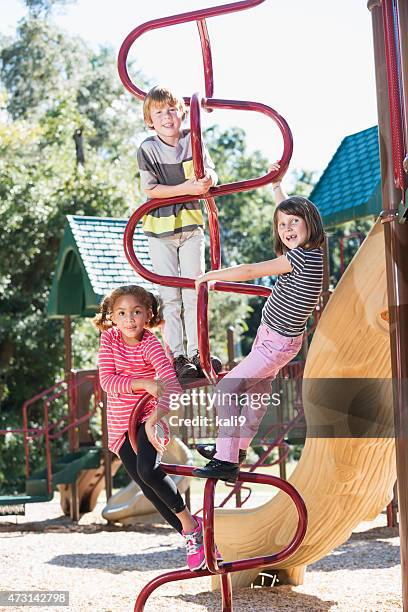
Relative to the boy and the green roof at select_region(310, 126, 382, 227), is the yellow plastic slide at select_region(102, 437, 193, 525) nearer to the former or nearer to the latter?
the green roof at select_region(310, 126, 382, 227)

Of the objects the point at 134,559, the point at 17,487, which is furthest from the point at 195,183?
the point at 17,487

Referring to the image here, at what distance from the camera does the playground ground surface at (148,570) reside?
22.0 feet

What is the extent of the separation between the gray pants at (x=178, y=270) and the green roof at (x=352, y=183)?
675 centimetres

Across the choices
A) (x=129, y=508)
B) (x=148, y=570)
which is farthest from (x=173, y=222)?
(x=129, y=508)

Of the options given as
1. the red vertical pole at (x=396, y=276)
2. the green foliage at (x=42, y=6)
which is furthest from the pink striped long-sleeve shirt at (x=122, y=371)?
→ the green foliage at (x=42, y=6)

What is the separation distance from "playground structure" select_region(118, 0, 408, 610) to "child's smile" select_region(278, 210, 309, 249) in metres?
0.20

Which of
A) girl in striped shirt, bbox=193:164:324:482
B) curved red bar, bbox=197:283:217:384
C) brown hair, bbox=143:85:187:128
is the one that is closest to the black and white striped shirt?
girl in striped shirt, bbox=193:164:324:482

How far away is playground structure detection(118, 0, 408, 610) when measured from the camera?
4.16 meters

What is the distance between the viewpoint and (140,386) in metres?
4.12

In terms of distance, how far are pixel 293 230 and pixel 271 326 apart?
0.43 metres

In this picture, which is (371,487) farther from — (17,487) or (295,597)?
(17,487)

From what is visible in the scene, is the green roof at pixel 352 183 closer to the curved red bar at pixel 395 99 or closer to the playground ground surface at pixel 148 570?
the playground ground surface at pixel 148 570

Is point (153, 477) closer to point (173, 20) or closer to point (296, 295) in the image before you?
point (296, 295)

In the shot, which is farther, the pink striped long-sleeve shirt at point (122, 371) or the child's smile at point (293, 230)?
the pink striped long-sleeve shirt at point (122, 371)
